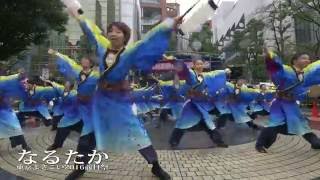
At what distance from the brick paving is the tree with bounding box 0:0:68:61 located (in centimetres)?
932

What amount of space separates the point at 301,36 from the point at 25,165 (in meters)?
37.0

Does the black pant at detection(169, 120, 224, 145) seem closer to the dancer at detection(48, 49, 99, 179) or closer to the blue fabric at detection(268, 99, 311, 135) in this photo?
the blue fabric at detection(268, 99, 311, 135)

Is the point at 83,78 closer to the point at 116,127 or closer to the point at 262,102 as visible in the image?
the point at 116,127

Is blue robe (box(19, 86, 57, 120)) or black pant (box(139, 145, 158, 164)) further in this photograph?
blue robe (box(19, 86, 57, 120))

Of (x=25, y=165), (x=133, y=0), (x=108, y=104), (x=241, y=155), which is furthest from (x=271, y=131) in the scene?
(x=133, y=0)

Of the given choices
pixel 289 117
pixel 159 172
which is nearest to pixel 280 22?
pixel 289 117

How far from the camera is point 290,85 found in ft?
22.4

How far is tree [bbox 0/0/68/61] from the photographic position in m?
15.7

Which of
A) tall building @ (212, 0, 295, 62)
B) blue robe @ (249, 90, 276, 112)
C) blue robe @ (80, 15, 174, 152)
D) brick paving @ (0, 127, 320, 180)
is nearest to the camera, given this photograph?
blue robe @ (80, 15, 174, 152)

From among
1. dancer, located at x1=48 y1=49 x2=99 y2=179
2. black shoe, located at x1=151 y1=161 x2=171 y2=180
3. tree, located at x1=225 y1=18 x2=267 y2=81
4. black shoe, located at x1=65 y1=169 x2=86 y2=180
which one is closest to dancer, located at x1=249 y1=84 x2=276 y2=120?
dancer, located at x1=48 y1=49 x2=99 y2=179

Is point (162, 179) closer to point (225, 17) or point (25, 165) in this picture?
point (25, 165)

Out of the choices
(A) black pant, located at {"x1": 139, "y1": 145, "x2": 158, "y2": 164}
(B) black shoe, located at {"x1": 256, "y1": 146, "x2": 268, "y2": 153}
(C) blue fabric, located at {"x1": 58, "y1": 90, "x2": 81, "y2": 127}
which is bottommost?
(B) black shoe, located at {"x1": 256, "y1": 146, "x2": 268, "y2": 153}

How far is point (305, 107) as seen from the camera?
20344mm

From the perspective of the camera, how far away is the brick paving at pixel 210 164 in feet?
17.6
